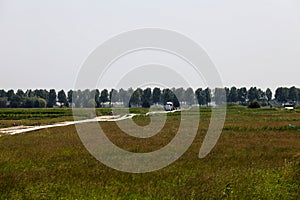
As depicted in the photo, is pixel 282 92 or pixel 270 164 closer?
pixel 270 164

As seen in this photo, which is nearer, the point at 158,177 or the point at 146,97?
the point at 158,177

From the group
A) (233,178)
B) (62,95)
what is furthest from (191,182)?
(62,95)

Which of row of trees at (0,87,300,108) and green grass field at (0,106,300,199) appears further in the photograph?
row of trees at (0,87,300,108)

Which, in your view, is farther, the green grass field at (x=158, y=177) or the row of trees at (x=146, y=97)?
the row of trees at (x=146, y=97)

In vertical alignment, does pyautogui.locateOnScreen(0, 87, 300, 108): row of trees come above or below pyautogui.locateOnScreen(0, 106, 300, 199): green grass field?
above

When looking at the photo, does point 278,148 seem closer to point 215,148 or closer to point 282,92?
point 215,148

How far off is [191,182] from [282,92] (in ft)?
518

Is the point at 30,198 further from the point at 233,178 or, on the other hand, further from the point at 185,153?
the point at 185,153

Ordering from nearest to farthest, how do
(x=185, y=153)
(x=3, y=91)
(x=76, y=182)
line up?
(x=76, y=182) → (x=185, y=153) → (x=3, y=91)

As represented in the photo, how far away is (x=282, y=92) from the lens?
160500 millimetres

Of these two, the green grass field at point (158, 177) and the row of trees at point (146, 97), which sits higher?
the row of trees at point (146, 97)

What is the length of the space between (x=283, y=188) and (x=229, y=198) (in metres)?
2.03

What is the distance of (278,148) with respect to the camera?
1873 centimetres

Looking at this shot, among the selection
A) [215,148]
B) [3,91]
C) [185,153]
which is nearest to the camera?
[185,153]
